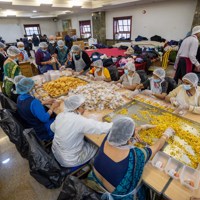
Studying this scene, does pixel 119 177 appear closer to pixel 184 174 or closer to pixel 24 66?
pixel 184 174

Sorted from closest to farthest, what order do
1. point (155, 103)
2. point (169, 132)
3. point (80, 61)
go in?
point (169, 132) < point (155, 103) < point (80, 61)

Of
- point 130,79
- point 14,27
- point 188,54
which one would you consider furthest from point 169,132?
point 14,27

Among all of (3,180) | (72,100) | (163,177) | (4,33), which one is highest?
(4,33)

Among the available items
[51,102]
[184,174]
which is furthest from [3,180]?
[184,174]

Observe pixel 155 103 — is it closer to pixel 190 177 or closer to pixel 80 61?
pixel 190 177

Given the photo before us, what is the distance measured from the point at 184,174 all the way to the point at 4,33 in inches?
596

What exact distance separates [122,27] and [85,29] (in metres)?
3.89

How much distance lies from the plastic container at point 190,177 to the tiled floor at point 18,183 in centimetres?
151

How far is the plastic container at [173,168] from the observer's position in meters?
1.15

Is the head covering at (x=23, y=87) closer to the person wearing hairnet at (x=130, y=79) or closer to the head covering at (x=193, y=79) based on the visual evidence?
the person wearing hairnet at (x=130, y=79)

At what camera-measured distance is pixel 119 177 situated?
1.05 m

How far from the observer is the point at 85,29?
12141 millimetres

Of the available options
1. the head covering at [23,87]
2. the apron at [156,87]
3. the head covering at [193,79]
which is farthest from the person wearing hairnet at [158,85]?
the head covering at [23,87]

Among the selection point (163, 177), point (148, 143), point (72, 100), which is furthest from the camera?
point (72, 100)
